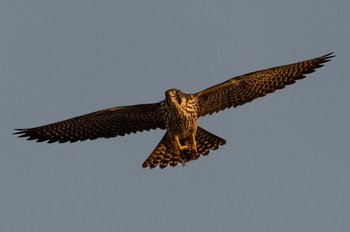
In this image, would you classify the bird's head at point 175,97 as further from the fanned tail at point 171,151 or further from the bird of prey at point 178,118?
the fanned tail at point 171,151

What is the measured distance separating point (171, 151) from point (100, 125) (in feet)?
5.56

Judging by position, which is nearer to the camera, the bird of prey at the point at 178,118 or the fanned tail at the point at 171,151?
the bird of prey at the point at 178,118

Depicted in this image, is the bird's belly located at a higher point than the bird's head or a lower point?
lower

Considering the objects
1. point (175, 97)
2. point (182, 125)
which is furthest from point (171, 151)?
point (175, 97)

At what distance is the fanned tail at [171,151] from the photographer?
971 inches

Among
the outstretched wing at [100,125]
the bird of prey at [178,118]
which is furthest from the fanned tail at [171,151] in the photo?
the outstretched wing at [100,125]

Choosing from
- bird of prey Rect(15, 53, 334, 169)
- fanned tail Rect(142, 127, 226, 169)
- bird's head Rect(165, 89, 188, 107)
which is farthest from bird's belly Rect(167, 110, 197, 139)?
fanned tail Rect(142, 127, 226, 169)

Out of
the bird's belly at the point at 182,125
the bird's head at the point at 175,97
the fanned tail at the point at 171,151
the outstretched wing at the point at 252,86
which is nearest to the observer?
the bird's head at the point at 175,97

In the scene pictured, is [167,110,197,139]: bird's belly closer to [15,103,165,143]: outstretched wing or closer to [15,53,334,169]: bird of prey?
[15,53,334,169]: bird of prey

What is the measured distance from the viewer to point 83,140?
2467cm

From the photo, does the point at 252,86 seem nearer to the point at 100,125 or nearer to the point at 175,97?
the point at 175,97

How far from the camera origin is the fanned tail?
80.9 feet

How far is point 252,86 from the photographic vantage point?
2422cm

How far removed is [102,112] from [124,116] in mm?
544
